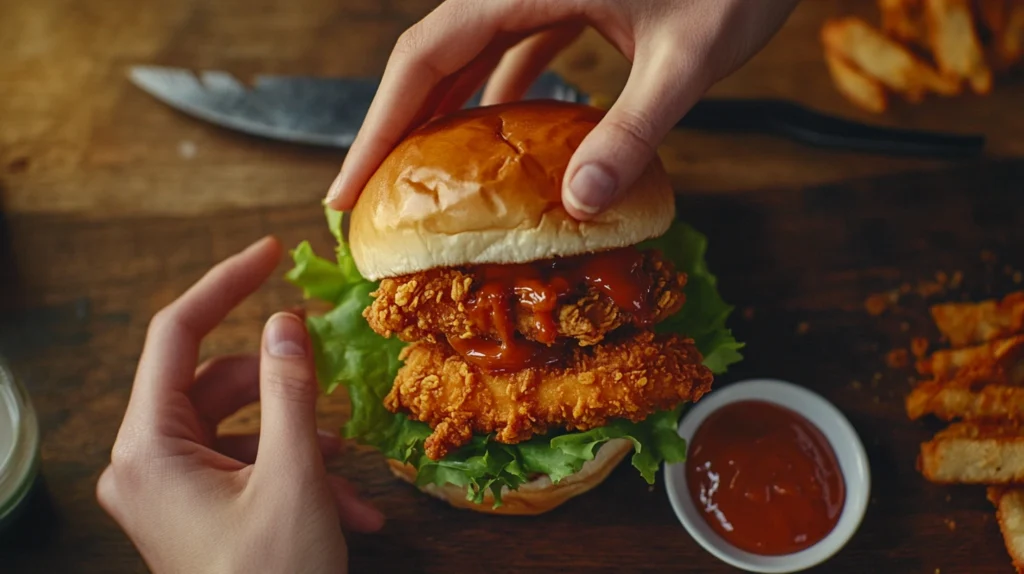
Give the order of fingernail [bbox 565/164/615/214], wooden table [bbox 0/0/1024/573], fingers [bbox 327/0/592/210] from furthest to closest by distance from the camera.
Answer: wooden table [bbox 0/0/1024/573] < fingers [bbox 327/0/592/210] < fingernail [bbox 565/164/615/214]

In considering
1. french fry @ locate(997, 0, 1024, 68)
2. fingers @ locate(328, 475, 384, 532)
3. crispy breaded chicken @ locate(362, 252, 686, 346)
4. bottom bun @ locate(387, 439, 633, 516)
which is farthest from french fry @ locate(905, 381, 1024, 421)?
fingers @ locate(328, 475, 384, 532)

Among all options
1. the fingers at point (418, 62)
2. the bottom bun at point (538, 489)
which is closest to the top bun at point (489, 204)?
the fingers at point (418, 62)

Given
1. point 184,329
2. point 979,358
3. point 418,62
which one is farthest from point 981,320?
point 184,329

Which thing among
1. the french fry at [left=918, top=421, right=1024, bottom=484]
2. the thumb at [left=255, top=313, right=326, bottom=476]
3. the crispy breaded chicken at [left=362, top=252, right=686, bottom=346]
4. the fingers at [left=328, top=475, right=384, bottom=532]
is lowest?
the fingers at [left=328, top=475, right=384, bottom=532]

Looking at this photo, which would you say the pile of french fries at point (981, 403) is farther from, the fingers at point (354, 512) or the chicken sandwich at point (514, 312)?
the fingers at point (354, 512)

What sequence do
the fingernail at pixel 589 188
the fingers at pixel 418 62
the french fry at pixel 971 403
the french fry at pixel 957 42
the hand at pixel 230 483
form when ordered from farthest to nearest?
the french fry at pixel 957 42, the french fry at pixel 971 403, the fingers at pixel 418 62, the hand at pixel 230 483, the fingernail at pixel 589 188

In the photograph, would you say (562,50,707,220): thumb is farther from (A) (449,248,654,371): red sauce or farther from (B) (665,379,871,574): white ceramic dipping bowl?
(B) (665,379,871,574): white ceramic dipping bowl

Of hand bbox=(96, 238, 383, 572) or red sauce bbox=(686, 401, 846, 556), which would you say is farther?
red sauce bbox=(686, 401, 846, 556)

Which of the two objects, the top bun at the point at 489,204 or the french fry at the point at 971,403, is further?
the french fry at the point at 971,403
